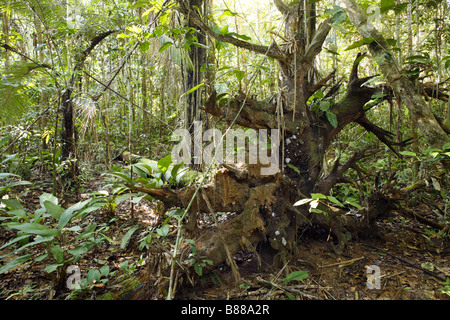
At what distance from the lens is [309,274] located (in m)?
2.11

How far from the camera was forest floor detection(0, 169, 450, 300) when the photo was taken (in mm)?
1790

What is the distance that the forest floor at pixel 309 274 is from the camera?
179cm

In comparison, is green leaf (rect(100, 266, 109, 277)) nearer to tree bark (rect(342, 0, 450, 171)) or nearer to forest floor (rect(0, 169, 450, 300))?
forest floor (rect(0, 169, 450, 300))

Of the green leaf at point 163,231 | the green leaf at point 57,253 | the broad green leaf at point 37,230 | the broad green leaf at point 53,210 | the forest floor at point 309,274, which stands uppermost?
the broad green leaf at point 53,210

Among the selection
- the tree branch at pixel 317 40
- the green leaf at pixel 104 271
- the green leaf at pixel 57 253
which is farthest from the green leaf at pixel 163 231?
the tree branch at pixel 317 40

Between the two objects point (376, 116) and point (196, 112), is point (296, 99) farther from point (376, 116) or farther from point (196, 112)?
point (376, 116)

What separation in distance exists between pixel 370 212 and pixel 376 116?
10.8ft

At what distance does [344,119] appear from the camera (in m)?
2.73

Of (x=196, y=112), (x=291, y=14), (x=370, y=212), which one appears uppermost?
(x=291, y=14)

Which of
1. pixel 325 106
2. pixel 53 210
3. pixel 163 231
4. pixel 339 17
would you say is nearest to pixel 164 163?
pixel 163 231

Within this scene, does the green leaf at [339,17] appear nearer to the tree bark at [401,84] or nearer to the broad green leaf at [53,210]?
the tree bark at [401,84]

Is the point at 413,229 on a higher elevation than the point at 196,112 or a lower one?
lower

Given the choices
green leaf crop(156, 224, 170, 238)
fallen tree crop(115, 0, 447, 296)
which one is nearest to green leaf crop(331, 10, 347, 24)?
fallen tree crop(115, 0, 447, 296)
